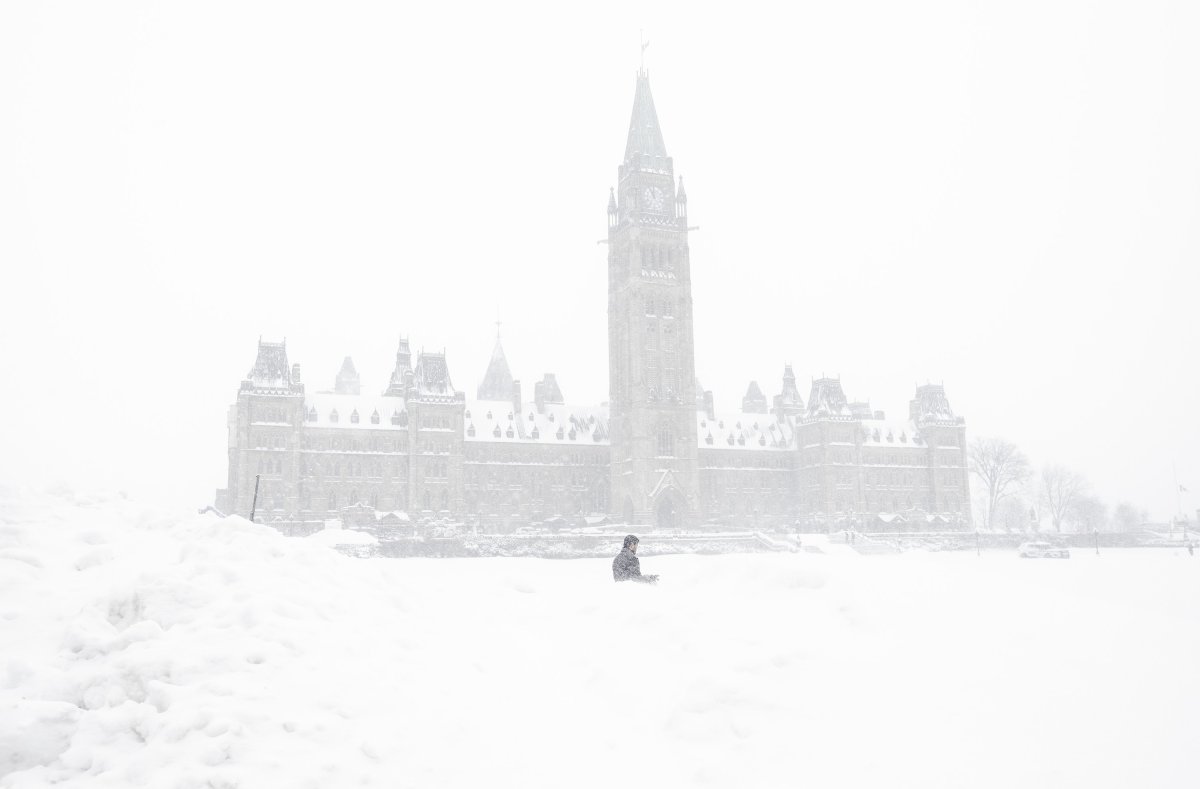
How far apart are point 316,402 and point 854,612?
76499 millimetres

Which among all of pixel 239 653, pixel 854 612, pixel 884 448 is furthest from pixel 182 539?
pixel 884 448

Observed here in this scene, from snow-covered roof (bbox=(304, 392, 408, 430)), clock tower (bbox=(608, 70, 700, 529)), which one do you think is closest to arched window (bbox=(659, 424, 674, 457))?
clock tower (bbox=(608, 70, 700, 529))

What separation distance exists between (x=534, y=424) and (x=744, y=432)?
25729 mm

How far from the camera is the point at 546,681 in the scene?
9.49m

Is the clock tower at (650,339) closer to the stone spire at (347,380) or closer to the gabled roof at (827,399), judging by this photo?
the gabled roof at (827,399)

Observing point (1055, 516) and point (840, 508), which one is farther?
point (1055, 516)

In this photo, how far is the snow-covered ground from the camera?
666 centimetres

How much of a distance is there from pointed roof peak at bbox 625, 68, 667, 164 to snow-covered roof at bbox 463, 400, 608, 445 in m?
28.1

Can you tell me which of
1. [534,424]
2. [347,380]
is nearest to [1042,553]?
[534,424]

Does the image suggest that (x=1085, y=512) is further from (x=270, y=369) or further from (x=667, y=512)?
(x=270, y=369)

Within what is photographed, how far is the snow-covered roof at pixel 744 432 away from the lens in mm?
97188

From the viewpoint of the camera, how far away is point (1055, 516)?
345 ft

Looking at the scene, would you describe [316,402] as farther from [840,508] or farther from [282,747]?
[282,747]

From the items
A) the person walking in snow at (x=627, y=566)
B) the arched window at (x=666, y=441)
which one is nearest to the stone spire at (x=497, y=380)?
the arched window at (x=666, y=441)
